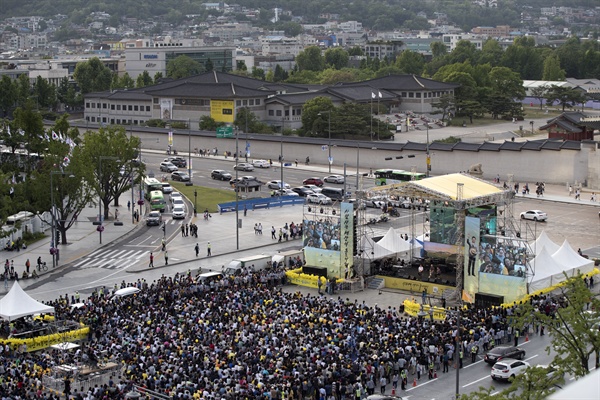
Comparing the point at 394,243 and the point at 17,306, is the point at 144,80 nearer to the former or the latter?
the point at 394,243

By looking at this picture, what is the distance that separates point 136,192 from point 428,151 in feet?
94.1

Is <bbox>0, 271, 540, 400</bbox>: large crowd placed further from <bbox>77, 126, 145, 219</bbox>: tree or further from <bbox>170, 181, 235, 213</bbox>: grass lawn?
<bbox>170, 181, 235, 213</bbox>: grass lawn

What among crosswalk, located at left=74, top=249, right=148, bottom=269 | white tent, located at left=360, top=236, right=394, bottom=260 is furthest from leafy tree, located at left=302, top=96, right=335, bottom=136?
white tent, located at left=360, top=236, right=394, bottom=260

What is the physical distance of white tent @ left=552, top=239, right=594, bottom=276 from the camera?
177 ft

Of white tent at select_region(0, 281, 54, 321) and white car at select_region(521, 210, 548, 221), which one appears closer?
white tent at select_region(0, 281, 54, 321)

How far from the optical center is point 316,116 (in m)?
121

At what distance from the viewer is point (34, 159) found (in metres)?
94.2

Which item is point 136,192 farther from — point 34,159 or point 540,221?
point 540,221

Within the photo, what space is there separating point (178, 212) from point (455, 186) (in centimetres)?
3007

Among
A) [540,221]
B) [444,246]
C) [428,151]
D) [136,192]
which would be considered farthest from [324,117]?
[444,246]

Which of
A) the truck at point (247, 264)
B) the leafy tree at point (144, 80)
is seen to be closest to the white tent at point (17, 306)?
the truck at point (247, 264)

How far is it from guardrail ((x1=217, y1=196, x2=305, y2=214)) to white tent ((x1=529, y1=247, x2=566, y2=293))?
3242 centimetres

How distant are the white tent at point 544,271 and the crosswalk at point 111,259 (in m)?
25.5

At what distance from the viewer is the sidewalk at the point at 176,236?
64.6 m
